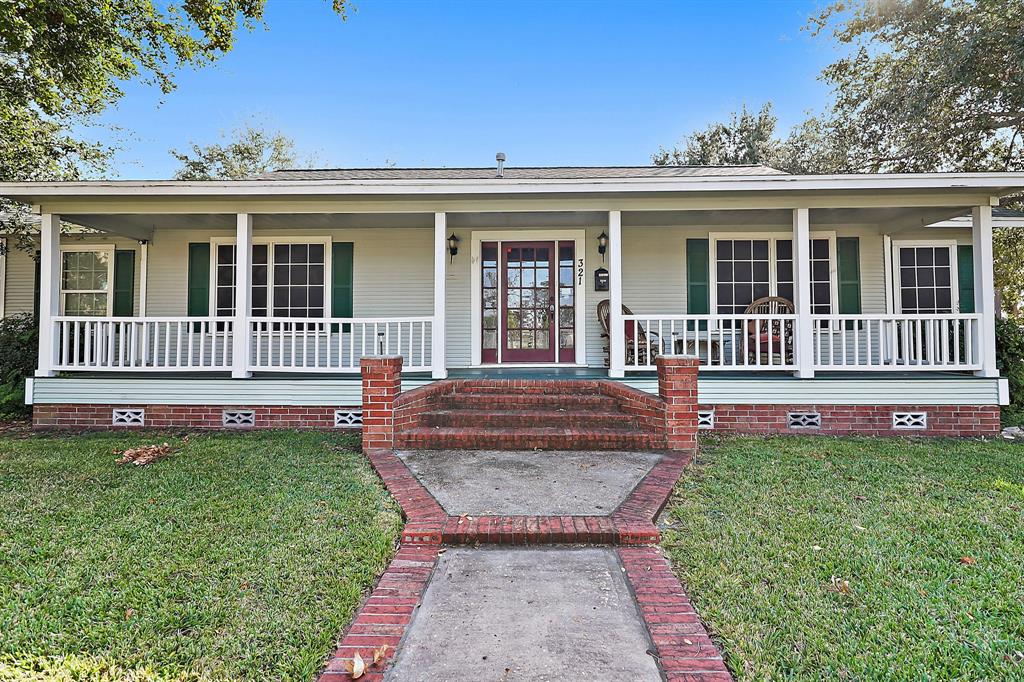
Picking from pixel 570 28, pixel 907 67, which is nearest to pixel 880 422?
pixel 907 67

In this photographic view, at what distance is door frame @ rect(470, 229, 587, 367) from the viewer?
7.83 m

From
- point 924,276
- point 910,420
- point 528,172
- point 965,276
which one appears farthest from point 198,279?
point 965,276

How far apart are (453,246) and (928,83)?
9.43 metres

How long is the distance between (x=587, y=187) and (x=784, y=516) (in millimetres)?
4017

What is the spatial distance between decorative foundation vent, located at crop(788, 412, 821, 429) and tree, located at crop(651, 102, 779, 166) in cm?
1709

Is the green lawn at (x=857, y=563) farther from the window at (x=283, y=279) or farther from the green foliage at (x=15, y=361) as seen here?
the green foliage at (x=15, y=361)

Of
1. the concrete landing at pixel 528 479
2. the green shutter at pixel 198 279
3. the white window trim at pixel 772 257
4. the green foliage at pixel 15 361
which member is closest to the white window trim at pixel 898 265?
the white window trim at pixel 772 257

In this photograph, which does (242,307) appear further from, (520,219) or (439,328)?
(520,219)

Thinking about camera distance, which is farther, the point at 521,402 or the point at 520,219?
the point at 520,219

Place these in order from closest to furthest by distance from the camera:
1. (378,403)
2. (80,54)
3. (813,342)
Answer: (378,403) < (813,342) < (80,54)

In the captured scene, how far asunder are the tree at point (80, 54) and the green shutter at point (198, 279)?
101 inches

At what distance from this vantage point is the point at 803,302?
6191mm

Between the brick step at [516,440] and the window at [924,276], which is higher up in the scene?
the window at [924,276]

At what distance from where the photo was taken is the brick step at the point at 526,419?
17.4 ft
